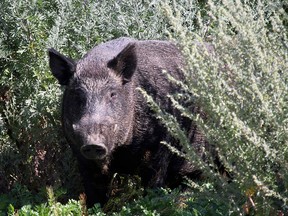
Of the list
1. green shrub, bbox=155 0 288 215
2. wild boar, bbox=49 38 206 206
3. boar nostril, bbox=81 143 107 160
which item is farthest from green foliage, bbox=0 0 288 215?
boar nostril, bbox=81 143 107 160

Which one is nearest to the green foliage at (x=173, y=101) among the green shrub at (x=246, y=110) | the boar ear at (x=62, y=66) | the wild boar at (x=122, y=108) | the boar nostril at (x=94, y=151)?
the green shrub at (x=246, y=110)

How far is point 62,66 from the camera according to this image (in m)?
5.65

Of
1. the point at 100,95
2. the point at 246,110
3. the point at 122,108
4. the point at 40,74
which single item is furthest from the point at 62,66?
the point at 246,110

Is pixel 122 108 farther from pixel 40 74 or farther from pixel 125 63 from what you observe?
pixel 40 74

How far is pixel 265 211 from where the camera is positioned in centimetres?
401

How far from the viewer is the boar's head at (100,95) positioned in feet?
17.2

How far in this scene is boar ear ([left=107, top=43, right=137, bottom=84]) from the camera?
→ 18.2 ft

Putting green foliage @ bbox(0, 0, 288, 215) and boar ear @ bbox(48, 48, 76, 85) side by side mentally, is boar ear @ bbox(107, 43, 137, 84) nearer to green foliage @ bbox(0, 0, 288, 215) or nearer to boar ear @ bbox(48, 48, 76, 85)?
boar ear @ bbox(48, 48, 76, 85)

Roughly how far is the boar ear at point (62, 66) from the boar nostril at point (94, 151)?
2.66 ft

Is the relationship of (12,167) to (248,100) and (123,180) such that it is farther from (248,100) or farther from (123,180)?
(248,100)

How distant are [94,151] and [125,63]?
88 cm

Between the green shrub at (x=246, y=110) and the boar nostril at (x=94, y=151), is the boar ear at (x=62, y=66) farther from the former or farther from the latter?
the green shrub at (x=246, y=110)

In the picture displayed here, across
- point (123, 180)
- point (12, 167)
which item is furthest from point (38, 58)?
point (123, 180)

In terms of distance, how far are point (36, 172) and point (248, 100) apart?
270 centimetres
